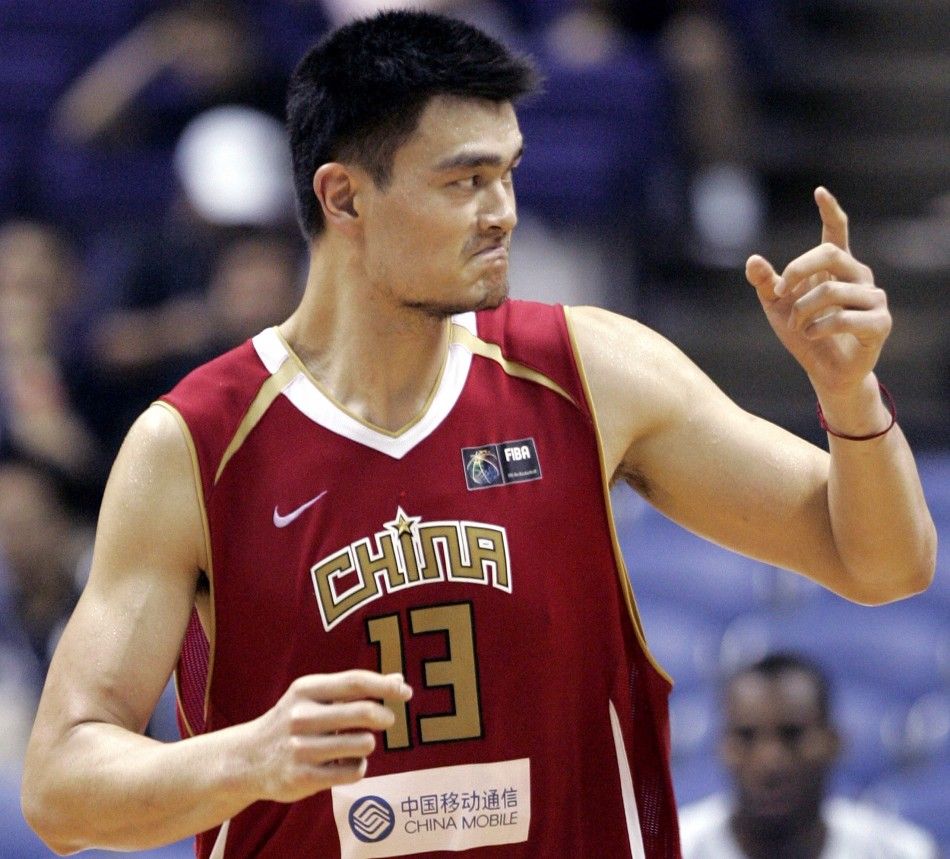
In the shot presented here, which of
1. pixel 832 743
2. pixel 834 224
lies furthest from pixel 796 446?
pixel 832 743

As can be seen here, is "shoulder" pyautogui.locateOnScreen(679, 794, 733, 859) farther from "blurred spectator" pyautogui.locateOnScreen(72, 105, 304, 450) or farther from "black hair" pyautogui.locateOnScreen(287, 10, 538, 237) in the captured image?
"blurred spectator" pyautogui.locateOnScreen(72, 105, 304, 450)

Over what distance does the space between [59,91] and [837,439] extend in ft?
22.4

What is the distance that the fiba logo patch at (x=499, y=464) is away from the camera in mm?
3260

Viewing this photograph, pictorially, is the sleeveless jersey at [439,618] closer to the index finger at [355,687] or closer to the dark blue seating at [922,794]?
the index finger at [355,687]

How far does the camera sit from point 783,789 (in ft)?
16.8

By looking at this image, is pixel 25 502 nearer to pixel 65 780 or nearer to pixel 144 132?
pixel 144 132

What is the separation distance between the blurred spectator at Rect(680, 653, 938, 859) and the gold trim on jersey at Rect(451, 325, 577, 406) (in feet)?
6.91

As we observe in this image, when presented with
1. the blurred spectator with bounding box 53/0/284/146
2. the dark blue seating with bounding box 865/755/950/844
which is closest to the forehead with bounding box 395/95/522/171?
the dark blue seating with bounding box 865/755/950/844

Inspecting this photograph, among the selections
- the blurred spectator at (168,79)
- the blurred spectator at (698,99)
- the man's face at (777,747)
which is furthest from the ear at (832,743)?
the blurred spectator at (168,79)

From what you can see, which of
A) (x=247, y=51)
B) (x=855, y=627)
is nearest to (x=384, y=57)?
(x=855, y=627)

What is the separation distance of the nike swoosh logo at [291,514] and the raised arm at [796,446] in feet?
1.77

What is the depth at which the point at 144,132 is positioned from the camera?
29.2ft

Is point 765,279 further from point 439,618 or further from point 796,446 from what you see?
point 439,618

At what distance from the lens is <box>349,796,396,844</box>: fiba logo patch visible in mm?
3141
